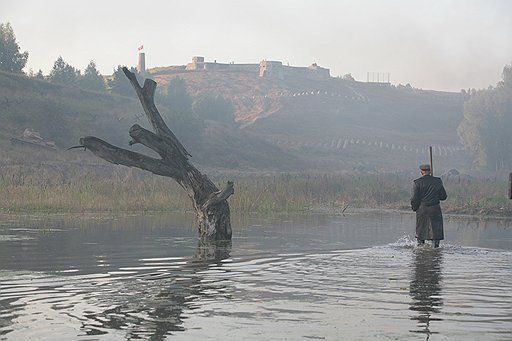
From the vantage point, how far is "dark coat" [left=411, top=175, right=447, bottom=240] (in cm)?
2180

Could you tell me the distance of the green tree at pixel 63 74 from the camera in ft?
391

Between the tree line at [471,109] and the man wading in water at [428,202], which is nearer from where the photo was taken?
the man wading in water at [428,202]

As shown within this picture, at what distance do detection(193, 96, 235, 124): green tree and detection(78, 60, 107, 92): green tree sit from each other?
1349 centimetres

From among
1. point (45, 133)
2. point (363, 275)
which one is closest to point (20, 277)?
point (363, 275)

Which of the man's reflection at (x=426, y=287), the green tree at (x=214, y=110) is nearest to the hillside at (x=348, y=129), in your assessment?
the green tree at (x=214, y=110)

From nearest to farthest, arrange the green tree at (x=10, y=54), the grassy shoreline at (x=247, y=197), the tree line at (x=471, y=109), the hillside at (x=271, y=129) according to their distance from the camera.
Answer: the grassy shoreline at (x=247, y=197) → the hillside at (x=271, y=129) → the tree line at (x=471, y=109) → the green tree at (x=10, y=54)

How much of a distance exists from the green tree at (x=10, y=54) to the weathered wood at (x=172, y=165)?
92.9 metres

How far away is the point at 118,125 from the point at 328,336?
8467cm

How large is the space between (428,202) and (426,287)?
701cm

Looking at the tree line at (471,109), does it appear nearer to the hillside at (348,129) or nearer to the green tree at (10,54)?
the green tree at (10,54)

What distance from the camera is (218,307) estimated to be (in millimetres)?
12656

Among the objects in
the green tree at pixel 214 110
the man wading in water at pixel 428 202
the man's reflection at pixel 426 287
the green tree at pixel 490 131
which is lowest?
the man's reflection at pixel 426 287

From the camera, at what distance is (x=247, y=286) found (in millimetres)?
15008

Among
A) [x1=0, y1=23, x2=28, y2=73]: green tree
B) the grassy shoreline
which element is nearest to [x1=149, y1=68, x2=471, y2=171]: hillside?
[x1=0, y1=23, x2=28, y2=73]: green tree
